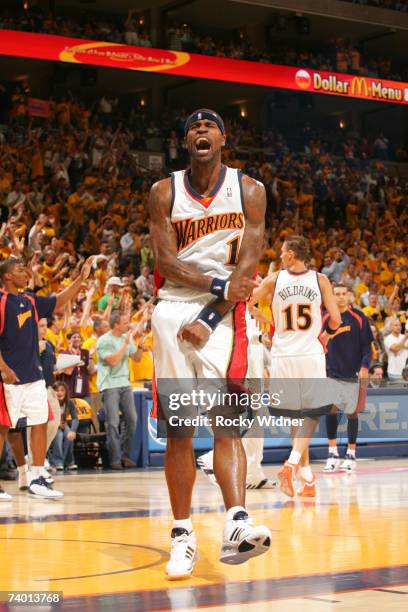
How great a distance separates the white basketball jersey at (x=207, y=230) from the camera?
5508 mm

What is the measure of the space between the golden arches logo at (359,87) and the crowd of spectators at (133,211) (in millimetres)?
2618

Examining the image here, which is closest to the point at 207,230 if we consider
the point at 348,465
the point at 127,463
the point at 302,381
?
the point at 302,381

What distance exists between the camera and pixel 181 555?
206 inches

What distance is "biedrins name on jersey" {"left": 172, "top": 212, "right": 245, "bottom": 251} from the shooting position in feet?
18.1

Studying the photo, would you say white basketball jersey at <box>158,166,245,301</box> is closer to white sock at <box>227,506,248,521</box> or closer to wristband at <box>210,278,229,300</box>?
wristband at <box>210,278,229,300</box>

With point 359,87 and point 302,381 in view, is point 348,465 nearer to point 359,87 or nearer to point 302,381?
point 302,381

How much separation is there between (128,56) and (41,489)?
58.9ft

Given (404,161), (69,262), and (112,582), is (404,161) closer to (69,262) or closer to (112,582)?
(69,262)

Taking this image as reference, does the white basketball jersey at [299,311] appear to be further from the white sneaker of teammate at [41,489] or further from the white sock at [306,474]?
the white sneaker of teammate at [41,489]

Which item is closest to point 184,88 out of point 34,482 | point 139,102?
point 139,102

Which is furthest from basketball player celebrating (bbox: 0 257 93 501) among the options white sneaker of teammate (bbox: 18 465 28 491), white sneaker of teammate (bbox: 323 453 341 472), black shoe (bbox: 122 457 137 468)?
white sneaker of teammate (bbox: 323 453 341 472)

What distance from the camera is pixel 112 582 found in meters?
5.11

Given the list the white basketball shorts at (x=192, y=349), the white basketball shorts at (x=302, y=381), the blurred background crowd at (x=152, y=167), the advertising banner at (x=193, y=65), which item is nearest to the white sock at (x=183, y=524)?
the white basketball shorts at (x=192, y=349)

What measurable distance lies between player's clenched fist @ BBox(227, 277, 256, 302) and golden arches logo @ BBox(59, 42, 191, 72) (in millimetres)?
20314
